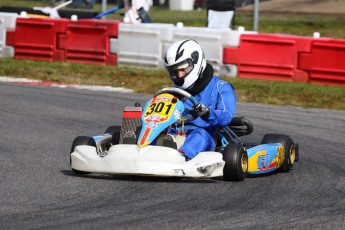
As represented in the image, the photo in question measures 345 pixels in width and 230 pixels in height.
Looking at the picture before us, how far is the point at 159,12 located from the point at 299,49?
11585mm

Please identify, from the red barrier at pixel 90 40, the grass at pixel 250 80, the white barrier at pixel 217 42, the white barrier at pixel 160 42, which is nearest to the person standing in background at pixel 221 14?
the grass at pixel 250 80

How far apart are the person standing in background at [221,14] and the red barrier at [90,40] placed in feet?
7.83

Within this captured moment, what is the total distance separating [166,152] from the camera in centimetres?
773

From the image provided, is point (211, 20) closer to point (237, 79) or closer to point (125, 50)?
point (125, 50)

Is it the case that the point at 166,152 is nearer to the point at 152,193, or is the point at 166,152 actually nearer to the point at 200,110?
the point at 152,193

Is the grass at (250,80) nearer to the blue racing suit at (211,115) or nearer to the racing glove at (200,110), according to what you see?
the blue racing suit at (211,115)

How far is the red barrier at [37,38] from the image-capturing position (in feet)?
58.0

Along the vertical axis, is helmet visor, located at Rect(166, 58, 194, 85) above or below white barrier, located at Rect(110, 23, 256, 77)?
above

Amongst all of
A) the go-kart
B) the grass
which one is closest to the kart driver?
the go-kart

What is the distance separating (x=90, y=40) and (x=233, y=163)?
9.81m

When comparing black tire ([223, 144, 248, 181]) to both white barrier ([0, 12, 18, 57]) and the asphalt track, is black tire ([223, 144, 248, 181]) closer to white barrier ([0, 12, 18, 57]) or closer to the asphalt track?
the asphalt track

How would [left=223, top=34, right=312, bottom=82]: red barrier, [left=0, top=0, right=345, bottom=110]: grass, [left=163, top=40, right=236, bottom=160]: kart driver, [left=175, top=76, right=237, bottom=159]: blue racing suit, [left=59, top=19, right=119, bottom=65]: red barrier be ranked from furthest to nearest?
1. [left=59, top=19, right=119, bottom=65]: red barrier
2. [left=223, top=34, right=312, bottom=82]: red barrier
3. [left=0, top=0, right=345, bottom=110]: grass
4. [left=163, top=40, right=236, bottom=160]: kart driver
5. [left=175, top=76, right=237, bottom=159]: blue racing suit

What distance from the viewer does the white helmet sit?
8539mm

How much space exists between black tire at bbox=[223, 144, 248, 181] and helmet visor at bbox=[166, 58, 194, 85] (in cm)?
87
